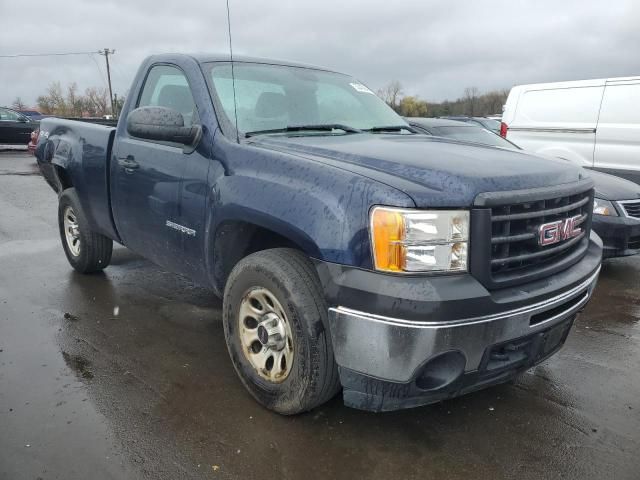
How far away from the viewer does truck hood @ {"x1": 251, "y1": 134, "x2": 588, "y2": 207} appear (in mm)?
2270

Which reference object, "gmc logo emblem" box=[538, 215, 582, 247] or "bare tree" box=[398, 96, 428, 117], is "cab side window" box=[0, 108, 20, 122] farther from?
"bare tree" box=[398, 96, 428, 117]

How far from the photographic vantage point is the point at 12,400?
9.59ft

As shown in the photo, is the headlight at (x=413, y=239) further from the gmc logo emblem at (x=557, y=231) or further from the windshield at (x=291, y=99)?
the windshield at (x=291, y=99)

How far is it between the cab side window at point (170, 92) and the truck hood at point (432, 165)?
68 centimetres

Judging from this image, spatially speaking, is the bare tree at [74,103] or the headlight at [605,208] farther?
the bare tree at [74,103]

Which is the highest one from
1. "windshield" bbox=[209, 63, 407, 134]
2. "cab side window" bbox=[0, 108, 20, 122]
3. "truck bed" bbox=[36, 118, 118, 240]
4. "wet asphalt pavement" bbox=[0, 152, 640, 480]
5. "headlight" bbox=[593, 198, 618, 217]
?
"cab side window" bbox=[0, 108, 20, 122]

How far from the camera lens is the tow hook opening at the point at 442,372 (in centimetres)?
227

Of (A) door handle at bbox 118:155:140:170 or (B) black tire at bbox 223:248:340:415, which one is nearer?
(B) black tire at bbox 223:248:340:415

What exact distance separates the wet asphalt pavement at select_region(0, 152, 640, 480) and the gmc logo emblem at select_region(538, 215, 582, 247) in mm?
979

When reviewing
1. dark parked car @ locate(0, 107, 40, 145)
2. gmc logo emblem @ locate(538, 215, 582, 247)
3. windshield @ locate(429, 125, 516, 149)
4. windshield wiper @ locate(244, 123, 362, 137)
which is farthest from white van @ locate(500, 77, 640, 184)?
dark parked car @ locate(0, 107, 40, 145)

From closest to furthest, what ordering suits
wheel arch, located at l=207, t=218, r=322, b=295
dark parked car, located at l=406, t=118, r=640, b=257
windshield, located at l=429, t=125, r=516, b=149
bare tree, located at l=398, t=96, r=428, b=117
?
wheel arch, located at l=207, t=218, r=322, b=295, dark parked car, located at l=406, t=118, r=640, b=257, windshield, located at l=429, t=125, r=516, b=149, bare tree, located at l=398, t=96, r=428, b=117

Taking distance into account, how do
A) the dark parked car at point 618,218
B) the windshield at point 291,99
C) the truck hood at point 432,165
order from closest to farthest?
the truck hood at point 432,165
the windshield at point 291,99
the dark parked car at point 618,218

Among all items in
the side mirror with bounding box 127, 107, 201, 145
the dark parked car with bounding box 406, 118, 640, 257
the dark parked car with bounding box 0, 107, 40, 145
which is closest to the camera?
the side mirror with bounding box 127, 107, 201, 145

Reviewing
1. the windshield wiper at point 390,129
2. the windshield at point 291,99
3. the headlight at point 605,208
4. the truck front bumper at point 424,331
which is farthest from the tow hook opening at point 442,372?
the headlight at point 605,208
